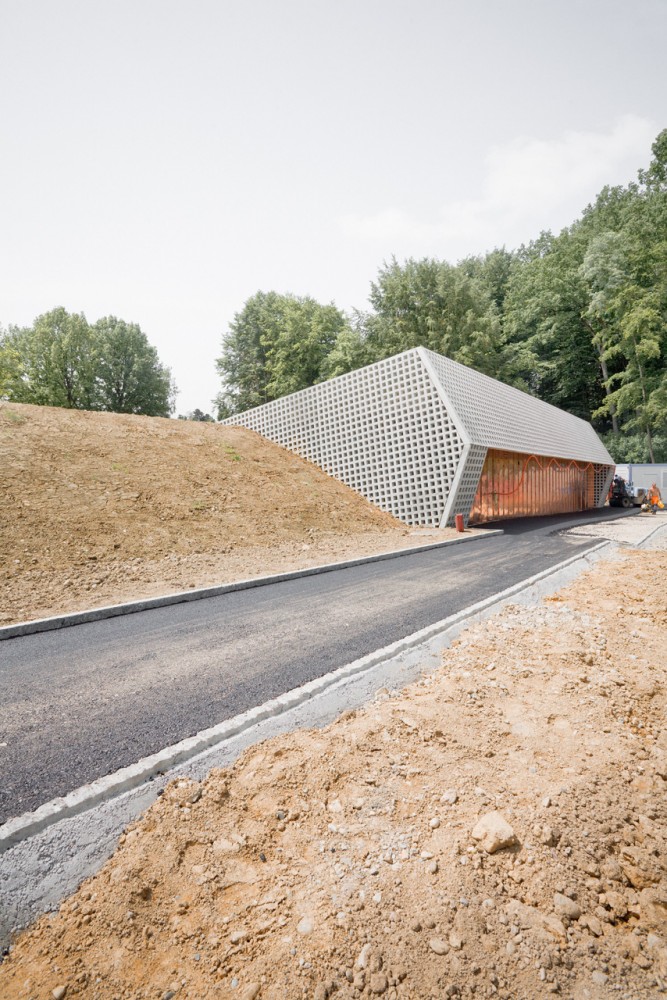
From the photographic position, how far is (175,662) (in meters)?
3.87

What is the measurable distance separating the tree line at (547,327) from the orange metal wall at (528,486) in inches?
316

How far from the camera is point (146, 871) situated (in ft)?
5.47

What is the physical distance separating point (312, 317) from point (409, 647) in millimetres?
31857

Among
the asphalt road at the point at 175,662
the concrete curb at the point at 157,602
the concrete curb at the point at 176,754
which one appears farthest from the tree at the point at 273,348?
the concrete curb at the point at 176,754

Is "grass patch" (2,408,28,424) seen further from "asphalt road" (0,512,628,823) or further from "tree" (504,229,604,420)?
"tree" (504,229,604,420)

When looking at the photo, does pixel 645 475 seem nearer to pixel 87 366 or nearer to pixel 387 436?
pixel 387 436

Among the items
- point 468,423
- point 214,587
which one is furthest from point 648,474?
point 214,587

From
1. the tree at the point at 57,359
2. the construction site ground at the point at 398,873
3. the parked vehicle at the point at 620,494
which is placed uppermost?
the tree at the point at 57,359

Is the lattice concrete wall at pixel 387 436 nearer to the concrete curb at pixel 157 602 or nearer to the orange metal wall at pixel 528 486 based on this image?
the orange metal wall at pixel 528 486

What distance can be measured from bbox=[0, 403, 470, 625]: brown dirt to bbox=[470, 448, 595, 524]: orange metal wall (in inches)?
189

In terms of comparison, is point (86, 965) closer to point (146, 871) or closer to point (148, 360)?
point (146, 871)

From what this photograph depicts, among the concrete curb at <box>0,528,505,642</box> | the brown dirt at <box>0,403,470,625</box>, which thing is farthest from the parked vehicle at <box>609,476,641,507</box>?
the concrete curb at <box>0,528,505,642</box>

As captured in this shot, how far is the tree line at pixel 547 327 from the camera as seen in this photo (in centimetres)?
2805

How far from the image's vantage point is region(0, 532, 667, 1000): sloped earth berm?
130 centimetres
